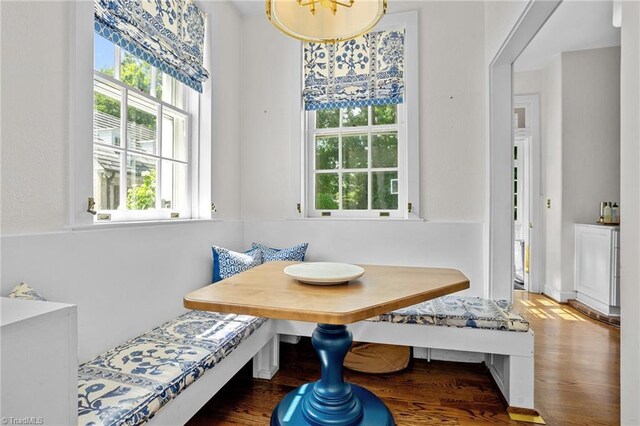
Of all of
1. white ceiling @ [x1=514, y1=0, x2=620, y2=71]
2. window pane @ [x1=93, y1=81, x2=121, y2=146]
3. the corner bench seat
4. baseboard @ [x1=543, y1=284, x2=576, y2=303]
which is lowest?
baseboard @ [x1=543, y1=284, x2=576, y2=303]

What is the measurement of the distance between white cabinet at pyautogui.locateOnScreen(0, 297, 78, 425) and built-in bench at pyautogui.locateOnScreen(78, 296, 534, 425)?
0.21m

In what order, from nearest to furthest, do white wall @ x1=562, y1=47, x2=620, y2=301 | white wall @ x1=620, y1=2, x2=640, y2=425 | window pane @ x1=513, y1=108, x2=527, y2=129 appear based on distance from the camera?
white wall @ x1=620, y1=2, x2=640, y2=425, white wall @ x1=562, y1=47, x2=620, y2=301, window pane @ x1=513, y1=108, x2=527, y2=129

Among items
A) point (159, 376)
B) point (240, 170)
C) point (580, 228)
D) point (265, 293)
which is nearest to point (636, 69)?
point (265, 293)

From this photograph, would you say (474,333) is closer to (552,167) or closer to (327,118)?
(327,118)

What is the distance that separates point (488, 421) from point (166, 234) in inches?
78.8

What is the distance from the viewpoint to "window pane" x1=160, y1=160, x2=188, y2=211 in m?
2.22

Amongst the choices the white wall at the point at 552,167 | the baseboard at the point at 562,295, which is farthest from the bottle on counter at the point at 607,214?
the baseboard at the point at 562,295

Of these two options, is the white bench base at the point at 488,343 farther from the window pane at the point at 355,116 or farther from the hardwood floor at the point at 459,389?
the window pane at the point at 355,116

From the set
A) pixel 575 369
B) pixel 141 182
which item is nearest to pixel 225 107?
pixel 141 182

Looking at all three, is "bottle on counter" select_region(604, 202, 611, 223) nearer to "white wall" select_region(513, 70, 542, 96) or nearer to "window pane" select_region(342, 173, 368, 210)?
"white wall" select_region(513, 70, 542, 96)

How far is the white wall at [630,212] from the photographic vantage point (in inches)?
32.3

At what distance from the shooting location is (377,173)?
9.09 ft

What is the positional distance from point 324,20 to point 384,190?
1.54 metres

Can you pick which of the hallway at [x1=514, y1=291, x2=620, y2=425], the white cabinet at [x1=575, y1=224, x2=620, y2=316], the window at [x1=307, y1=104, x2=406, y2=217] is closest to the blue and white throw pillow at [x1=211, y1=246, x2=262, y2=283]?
the window at [x1=307, y1=104, x2=406, y2=217]
